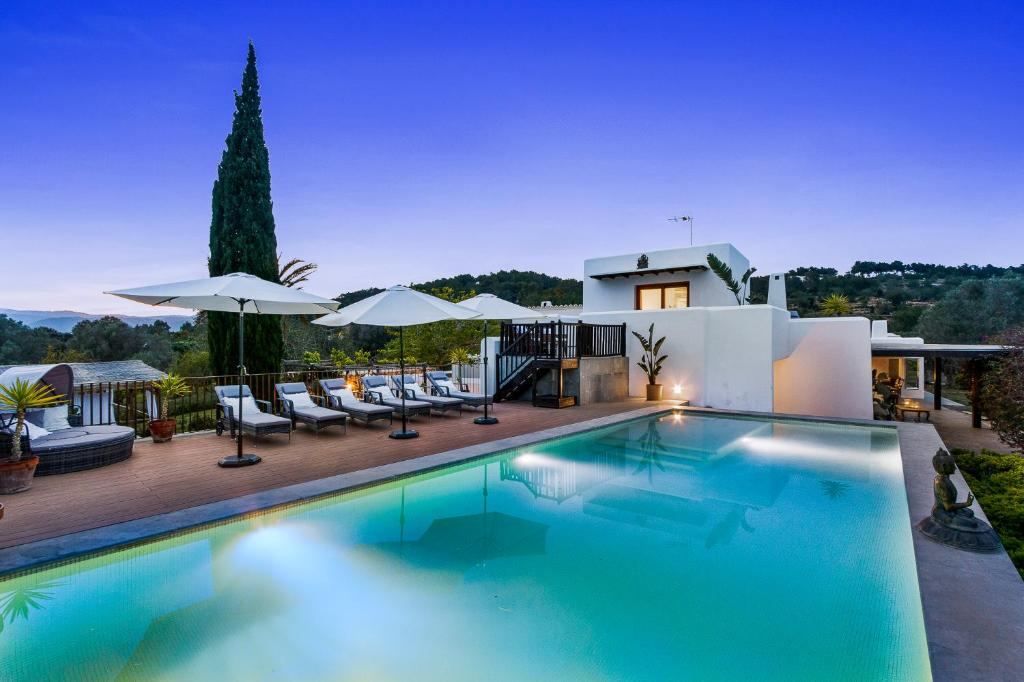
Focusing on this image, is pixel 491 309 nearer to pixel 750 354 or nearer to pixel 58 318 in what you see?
pixel 750 354

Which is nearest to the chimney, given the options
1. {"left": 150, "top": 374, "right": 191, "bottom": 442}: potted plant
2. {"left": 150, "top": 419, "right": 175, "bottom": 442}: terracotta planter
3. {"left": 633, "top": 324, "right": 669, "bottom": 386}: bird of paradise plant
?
{"left": 633, "top": 324, "right": 669, "bottom": 386}: bird of paradise plant

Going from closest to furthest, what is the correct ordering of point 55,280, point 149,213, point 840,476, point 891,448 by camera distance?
point 840,476, point 891,448, point 149,213, point 55,280

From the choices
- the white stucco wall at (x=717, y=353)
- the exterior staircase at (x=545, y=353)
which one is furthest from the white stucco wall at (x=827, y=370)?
the exterior staircase at (x=545, y=353)

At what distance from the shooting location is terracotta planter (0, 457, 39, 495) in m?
5.23

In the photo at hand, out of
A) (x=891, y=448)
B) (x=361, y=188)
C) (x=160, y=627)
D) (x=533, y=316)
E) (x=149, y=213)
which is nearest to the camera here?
(x=160, y=627)

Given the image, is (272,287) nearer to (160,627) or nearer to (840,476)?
(160,627)

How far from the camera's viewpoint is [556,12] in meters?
13.0

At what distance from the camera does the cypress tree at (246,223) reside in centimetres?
1395

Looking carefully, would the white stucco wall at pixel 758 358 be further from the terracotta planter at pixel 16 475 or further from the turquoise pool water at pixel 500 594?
the terracotta planter at pixel 16 475

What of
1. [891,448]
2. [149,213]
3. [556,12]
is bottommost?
[891,448]

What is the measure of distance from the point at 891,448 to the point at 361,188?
1851cm

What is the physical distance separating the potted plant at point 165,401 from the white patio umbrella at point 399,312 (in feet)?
8.46

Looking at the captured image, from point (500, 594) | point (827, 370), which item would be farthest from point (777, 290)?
point (500, 594)

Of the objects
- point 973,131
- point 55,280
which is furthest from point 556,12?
point 55,280
